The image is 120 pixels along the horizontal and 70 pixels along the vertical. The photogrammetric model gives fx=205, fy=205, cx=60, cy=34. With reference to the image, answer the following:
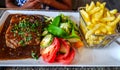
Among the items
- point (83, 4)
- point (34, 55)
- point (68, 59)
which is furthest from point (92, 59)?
point (83, 4)

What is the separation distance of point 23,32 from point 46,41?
15cm

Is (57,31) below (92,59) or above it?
above

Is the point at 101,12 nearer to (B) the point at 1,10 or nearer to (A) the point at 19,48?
(A) the point at 19,48

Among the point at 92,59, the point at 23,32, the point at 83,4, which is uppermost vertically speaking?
the point at 83,4

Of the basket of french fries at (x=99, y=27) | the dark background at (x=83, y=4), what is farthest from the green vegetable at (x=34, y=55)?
the dark background at (x=83, y=4)

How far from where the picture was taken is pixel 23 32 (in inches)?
37.3

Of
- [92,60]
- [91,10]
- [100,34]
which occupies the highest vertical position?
[91,10]

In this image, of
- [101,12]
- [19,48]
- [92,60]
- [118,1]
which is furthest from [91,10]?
[118,1]

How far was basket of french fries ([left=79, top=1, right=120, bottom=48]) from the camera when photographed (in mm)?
881

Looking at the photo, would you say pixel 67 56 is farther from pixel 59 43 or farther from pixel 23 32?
pixel 23 32

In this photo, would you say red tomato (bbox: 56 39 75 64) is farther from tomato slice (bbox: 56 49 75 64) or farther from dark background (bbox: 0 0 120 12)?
dark background (bbox: 0 0 120 12)

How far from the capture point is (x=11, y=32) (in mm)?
953

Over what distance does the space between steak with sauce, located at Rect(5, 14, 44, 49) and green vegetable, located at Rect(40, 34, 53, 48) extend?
0.03 meters

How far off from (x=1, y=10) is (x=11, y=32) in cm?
34
